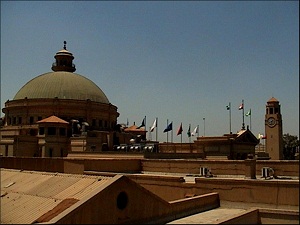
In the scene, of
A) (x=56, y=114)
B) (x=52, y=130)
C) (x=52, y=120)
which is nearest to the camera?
(x=52, y=130)

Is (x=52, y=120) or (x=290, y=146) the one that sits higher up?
(x=52, y=120)

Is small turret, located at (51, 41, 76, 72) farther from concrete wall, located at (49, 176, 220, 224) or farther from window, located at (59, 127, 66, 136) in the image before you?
concrete wall, located at (49, 176, 220, 224)

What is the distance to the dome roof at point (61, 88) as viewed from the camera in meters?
55.8

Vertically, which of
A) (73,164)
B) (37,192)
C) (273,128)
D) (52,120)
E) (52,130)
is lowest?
(37,192)

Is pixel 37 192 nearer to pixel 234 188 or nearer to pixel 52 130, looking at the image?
pixel 234 188

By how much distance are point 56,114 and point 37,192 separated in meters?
37.3

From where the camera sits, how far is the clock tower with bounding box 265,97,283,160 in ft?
200

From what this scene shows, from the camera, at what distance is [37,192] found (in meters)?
17.4

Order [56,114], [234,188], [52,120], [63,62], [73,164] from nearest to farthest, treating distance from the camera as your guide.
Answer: [234,188]
[73,164]
[52,120]
[56,114]
[63,62]

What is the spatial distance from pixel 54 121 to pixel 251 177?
33195 mm

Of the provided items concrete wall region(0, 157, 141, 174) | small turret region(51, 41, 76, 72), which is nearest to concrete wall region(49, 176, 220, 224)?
concrete wall region(0, 157, 141, 174)

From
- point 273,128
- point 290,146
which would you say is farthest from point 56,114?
point 290,146

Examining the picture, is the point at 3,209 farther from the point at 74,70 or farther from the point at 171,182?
the point at 74,70

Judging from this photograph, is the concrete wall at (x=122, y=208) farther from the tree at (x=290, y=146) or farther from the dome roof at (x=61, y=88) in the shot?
the tree at (x=290, y=146)
